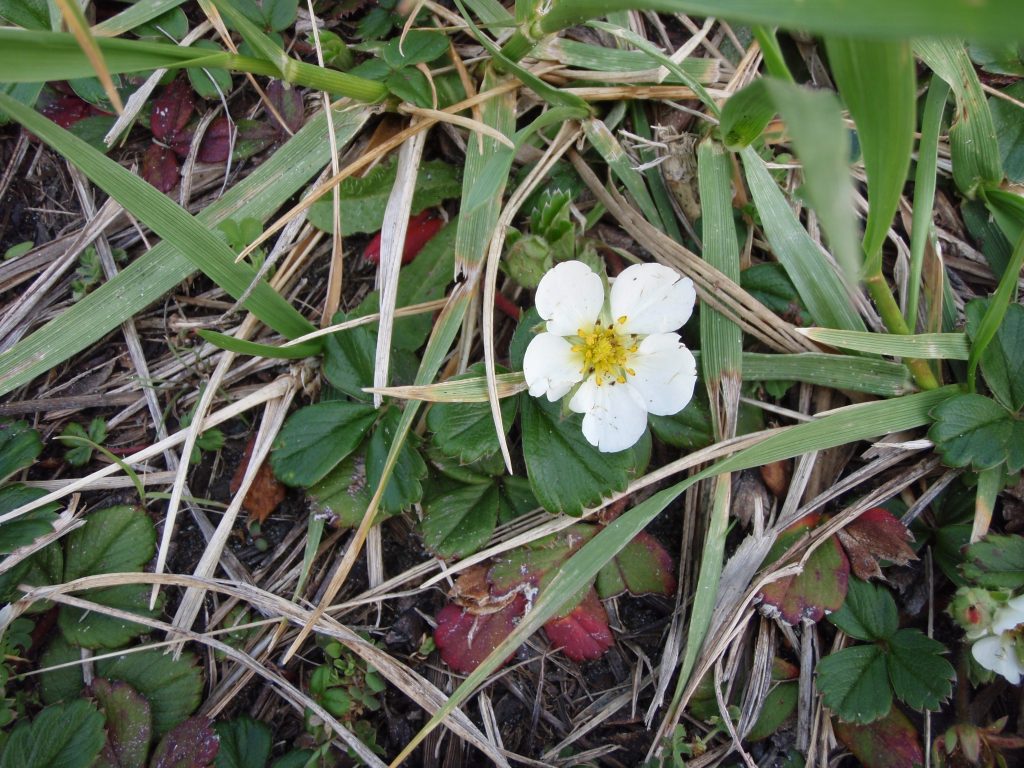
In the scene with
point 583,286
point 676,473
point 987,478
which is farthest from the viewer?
point 676,473

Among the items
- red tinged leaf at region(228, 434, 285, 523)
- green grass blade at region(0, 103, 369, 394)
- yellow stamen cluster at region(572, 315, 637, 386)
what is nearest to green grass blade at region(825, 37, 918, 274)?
yellow stamen cluster at region(572, 315, 637, 386)

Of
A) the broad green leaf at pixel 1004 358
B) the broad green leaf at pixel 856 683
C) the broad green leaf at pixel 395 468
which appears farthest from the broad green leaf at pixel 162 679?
the broad green leaf at pixel 1004 358

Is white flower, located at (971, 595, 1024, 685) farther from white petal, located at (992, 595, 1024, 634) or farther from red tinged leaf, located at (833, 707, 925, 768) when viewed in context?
red tinged leaf, located at (833, 707, 925, 768)

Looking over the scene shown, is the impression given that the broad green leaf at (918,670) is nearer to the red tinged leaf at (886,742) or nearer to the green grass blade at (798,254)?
the red tinged leaf at (886,742)

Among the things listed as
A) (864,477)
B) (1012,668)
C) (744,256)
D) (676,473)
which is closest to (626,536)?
(676,473)

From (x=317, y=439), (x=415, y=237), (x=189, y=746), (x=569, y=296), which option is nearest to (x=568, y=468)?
(x=569, y=296)

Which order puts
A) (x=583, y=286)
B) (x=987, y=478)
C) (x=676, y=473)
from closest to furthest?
1. (x=583, y=286)
2. (x=987, y=478)
3. (x=676, y=473)

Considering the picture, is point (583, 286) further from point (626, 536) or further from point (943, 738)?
point (943, 738)
